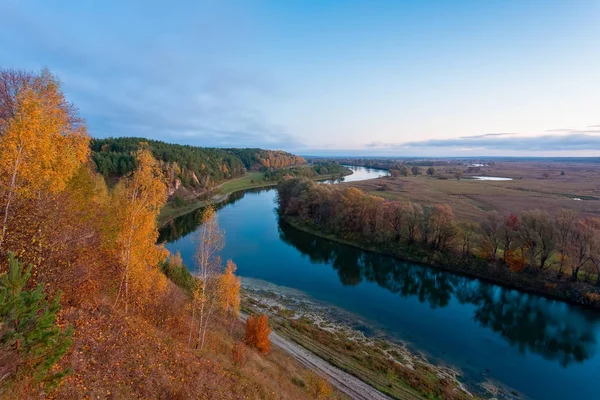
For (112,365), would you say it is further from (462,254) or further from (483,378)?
(462,254)

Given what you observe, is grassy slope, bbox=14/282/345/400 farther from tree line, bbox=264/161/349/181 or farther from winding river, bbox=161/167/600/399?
tree line, bbox=264/161/349/181

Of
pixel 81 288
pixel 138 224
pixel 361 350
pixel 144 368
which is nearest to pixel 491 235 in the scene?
pixel 361 350

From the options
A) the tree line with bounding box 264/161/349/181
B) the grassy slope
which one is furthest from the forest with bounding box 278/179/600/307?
the tree line with bounding box 264/161/349/181

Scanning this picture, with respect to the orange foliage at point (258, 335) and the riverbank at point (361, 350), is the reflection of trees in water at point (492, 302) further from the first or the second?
the orange foliage at point (258, 335)

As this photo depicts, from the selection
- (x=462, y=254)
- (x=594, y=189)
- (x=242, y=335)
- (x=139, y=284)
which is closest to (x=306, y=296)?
(x=242, y=335)

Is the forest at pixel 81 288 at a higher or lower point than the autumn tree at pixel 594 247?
higher

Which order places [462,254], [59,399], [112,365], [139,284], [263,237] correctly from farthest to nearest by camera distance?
1. [263,237]
2. [462,254]
3. [139,284]
4. [112,365]
5. [59,399]

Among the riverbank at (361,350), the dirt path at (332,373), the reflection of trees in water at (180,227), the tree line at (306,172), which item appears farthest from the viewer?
the tree line at (306,172)

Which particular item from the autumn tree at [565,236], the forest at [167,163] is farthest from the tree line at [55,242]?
the autumn tree at [565,236]
